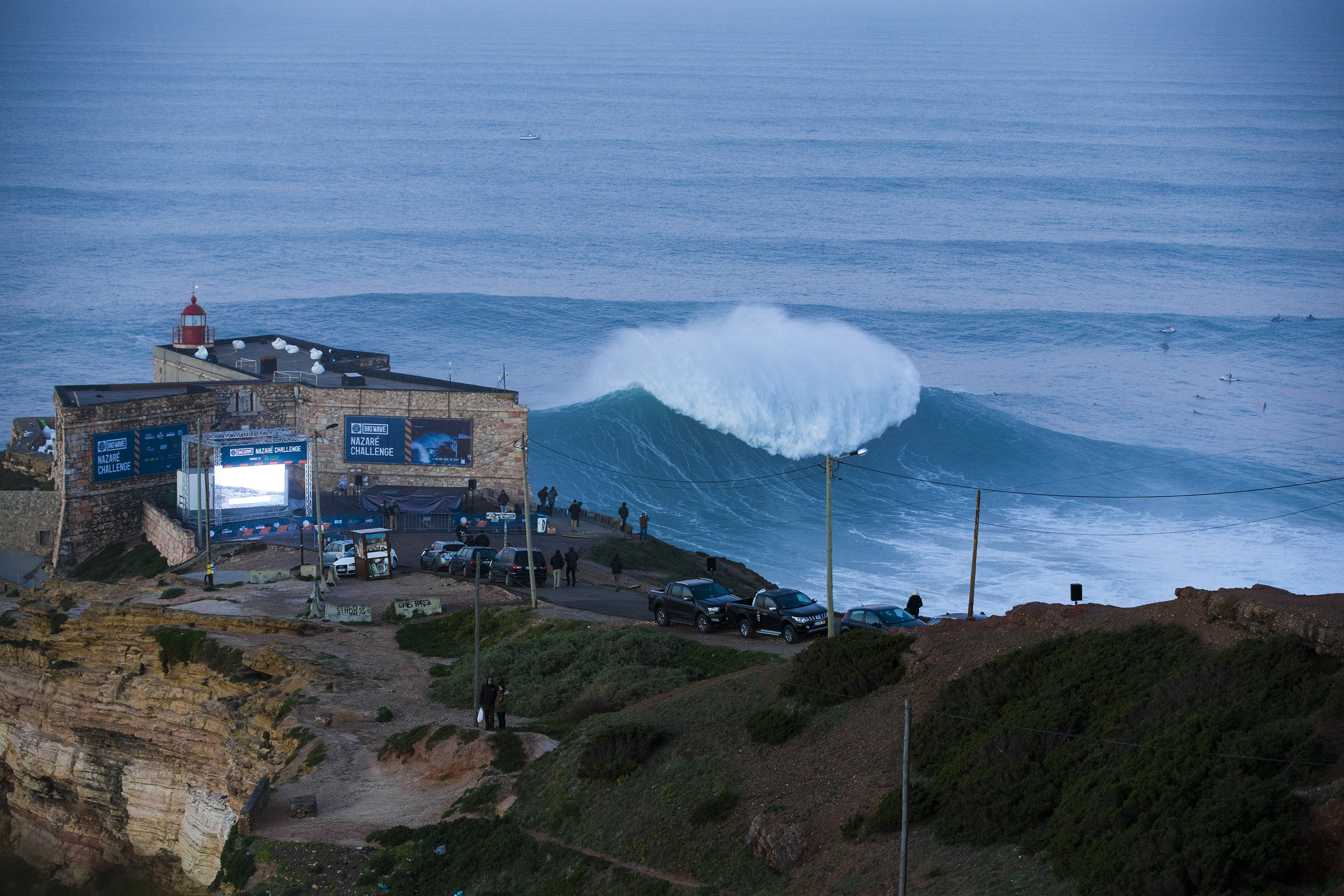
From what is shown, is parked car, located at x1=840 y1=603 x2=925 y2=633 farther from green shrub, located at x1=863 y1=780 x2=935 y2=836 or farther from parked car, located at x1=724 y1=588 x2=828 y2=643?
green shrub, located at x1=863 y1=780 x2=935 y2=836

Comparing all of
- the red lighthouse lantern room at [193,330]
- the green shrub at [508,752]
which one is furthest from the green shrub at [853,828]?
the red lighthouse lantern room at [193,330]

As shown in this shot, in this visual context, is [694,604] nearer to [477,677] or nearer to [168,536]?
[477,677]

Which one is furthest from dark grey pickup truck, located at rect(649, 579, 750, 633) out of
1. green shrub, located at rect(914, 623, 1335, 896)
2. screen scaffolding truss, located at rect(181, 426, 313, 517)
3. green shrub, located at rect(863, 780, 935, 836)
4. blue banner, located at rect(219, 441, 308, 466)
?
blue banner, located at rect(219, 441, 308, 466)

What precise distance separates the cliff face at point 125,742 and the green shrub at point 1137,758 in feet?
48.3

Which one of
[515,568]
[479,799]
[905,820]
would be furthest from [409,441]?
[905,820]

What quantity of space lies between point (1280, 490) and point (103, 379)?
67027 millimetres

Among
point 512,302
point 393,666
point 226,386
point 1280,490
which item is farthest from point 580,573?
point 512,302

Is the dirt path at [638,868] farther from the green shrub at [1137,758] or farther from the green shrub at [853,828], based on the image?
the green shrub at [1137,758]

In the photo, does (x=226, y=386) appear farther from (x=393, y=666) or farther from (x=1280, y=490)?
(x=1280, y=490)

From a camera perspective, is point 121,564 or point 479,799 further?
point 121,564

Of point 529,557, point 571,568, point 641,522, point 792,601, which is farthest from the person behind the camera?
point 641,522

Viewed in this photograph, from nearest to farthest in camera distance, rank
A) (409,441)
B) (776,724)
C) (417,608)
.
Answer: (776,724) → (417,608) → (409,441)

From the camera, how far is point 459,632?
106ft

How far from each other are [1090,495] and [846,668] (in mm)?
40683
